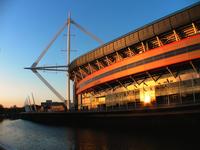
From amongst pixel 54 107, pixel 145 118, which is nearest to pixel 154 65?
pixel 145 118

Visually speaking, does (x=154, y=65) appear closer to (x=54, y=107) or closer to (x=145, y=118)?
(x=145, y=118)

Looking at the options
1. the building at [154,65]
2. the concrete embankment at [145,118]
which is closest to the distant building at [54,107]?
the concrete embankment at [145,118]

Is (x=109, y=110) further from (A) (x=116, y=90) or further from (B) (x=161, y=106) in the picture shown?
(B) (x=161, y=106)

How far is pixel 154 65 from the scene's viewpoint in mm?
54281

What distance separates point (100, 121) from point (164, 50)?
25.5 meters

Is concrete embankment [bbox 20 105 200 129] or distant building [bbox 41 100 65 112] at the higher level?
distant building [bbox 41 100 65 112]

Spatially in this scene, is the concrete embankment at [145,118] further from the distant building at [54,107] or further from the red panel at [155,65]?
the distant building at [54,107]

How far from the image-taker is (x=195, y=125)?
42844 mm

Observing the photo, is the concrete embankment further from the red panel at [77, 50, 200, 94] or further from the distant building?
the distant building

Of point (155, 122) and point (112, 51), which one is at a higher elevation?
point (112, 51)

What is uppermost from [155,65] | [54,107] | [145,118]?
[155,65]

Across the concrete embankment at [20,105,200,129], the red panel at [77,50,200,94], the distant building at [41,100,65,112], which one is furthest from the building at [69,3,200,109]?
the distant building at [41,100,65,112]

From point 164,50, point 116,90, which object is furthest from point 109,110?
point 164,50

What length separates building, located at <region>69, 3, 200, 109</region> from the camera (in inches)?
1909
